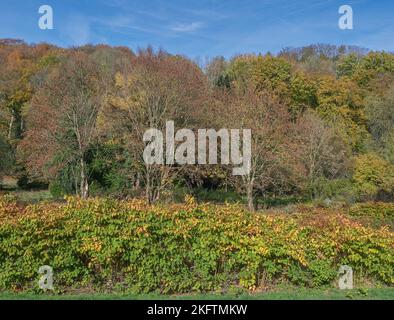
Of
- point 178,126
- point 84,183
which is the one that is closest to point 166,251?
point 178,126

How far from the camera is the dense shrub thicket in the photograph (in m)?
7.12

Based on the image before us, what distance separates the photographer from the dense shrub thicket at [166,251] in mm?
7117

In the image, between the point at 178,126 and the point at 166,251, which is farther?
the point at 178,126

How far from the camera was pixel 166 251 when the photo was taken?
7.18 m

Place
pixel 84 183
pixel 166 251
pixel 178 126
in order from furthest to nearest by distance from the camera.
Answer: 1. pixel 84 183
2. pixel 178 126
3. pixel 166 251

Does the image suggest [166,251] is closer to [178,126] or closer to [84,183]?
[178,126]

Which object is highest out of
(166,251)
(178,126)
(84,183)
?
(178,126)

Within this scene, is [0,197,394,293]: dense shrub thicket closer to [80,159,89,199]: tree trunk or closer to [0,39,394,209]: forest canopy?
[0,39,394,209]: forest canopy

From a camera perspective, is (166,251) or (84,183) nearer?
(166,251)

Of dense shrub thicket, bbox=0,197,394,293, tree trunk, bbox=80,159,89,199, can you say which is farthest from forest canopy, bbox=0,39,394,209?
dense shrub thicket, bbox=0,197,394,293

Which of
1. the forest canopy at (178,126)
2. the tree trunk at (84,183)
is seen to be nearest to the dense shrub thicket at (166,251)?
the forest canopy at (178,126)

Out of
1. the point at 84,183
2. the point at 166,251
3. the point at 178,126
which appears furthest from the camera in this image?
the point at 84,183

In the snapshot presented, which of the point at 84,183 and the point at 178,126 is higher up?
the point at 178,126
